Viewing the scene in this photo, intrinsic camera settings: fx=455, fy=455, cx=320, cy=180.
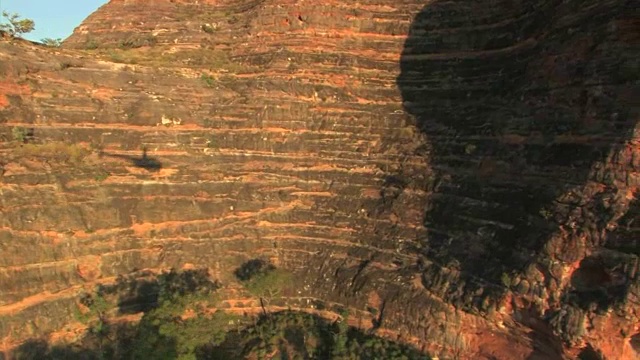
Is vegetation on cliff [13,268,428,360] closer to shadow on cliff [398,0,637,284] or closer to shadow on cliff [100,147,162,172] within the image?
shadow on cliff [100,147,162,172]

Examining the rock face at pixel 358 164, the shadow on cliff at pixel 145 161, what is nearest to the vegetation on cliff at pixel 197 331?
the rock face at pixel 358 164

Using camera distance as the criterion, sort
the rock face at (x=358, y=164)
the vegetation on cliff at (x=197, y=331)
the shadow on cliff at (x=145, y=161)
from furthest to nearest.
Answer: the shadow on cliff at (x=145, y=161) < the vegetation on cliff at (x=197, y=331) < the rock face at (x=358, y=164)

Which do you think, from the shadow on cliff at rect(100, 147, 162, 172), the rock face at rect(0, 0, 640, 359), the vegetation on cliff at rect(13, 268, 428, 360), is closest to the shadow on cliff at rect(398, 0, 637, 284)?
the rock face at rect(0, 0, 640, 359)

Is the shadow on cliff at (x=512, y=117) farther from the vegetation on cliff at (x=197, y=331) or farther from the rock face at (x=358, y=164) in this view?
the vegetation on cliff at (x=197, y=331)

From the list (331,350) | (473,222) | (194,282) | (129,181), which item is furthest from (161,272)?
(473,222)

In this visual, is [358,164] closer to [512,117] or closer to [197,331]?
[512,117]

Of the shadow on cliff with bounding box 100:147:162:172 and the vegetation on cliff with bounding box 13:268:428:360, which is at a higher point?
the shadow on cliff with bounding box 100:147:162:172

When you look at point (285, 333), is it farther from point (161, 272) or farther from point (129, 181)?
point (129, 181)
